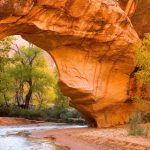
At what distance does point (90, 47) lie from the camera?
25312 millimetres

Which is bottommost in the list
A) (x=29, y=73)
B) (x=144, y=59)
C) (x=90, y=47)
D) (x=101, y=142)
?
(x=101, y=142)

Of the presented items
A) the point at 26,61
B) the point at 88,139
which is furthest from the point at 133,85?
the point at 26,61

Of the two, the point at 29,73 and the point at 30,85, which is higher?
the point at 29,73

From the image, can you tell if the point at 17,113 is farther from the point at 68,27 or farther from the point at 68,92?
the point at 68,27

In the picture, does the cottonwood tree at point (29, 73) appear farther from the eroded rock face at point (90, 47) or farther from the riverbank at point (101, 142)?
the riverbank at point (101, 142)

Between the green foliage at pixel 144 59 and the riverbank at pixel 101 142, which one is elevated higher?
the green foliage at pixel 144 59

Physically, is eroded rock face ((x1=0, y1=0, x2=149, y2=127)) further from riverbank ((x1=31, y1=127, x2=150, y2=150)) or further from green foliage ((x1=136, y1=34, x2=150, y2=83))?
riverbank ((x1=31, y1=127, x2=150, y2=150))

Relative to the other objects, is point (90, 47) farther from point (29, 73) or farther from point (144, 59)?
point (29, 73)

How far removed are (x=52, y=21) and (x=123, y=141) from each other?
834 cm

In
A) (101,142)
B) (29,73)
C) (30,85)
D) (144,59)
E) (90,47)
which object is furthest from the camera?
(30,85)

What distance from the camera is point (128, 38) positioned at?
25.8 meters

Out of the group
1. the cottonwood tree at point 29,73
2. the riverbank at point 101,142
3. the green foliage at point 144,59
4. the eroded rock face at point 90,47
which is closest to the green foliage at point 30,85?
the cottonwood tree at point 29,73

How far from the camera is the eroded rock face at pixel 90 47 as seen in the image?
21188 millimetres

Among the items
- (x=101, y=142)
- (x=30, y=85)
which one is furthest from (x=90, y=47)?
(x=30, y=85)
